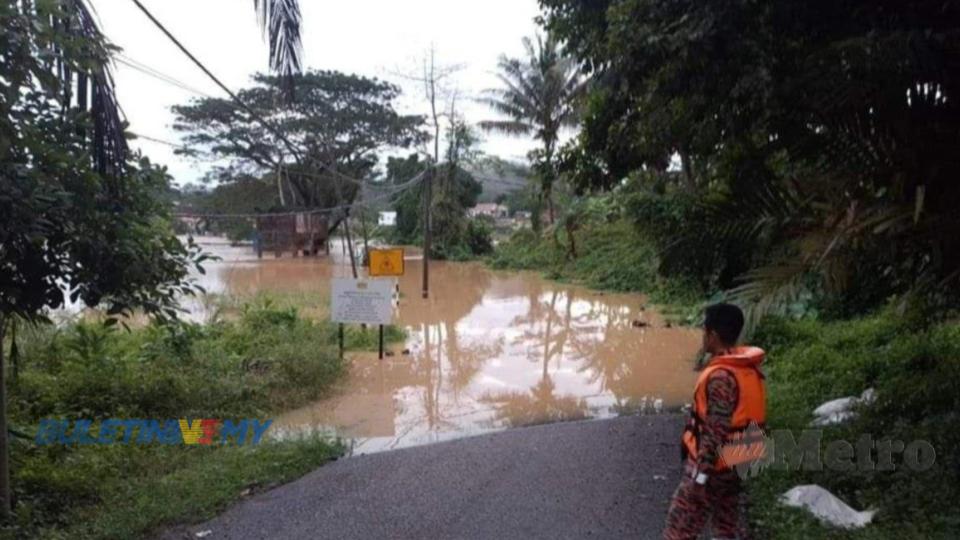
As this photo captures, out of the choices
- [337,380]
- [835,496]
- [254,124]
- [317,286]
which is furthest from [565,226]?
[835,496]

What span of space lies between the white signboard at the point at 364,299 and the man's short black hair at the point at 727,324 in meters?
8.30

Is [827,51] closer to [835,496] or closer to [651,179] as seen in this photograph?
[835,496]

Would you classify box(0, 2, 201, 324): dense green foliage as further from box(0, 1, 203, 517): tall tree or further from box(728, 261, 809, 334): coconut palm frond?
box(728, 261, 809, 334): coconut palm frond

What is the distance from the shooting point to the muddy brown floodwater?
8.55m

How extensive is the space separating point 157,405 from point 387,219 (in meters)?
40.1

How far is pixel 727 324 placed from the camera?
9.87 ft

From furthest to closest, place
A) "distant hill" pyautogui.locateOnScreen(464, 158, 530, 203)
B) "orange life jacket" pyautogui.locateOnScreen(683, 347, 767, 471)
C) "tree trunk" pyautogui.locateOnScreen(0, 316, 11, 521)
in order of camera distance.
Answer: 1. "distant hill" pyautogui.locateOnScreen(464, 158, 530, 203)
2. "tree trunk" pyautogui.locateOnScreen(0, 316, 11, 521)
3. "orange life jacket" pyautogui.locateOnScreen(683, 347, 767, 471)

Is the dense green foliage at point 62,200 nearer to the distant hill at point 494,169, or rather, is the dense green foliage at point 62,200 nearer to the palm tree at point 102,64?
the palm tree at point 102,64

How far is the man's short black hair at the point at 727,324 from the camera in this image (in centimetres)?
301

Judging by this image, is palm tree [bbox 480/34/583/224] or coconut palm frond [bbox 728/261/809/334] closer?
coconut palm frond [bbox 728/261/809/334]

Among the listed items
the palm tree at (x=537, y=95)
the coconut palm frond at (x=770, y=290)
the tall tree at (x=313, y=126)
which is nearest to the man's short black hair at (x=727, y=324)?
the coconut palm frond at (x=770, y=290)

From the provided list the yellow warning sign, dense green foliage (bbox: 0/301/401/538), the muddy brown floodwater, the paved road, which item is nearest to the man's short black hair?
the paved road

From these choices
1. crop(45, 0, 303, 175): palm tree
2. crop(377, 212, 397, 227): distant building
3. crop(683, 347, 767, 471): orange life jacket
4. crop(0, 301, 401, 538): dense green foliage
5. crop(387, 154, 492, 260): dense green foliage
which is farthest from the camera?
crop(377, 212, 397, 227): distant building

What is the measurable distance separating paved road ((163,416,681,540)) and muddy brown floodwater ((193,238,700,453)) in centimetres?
181
